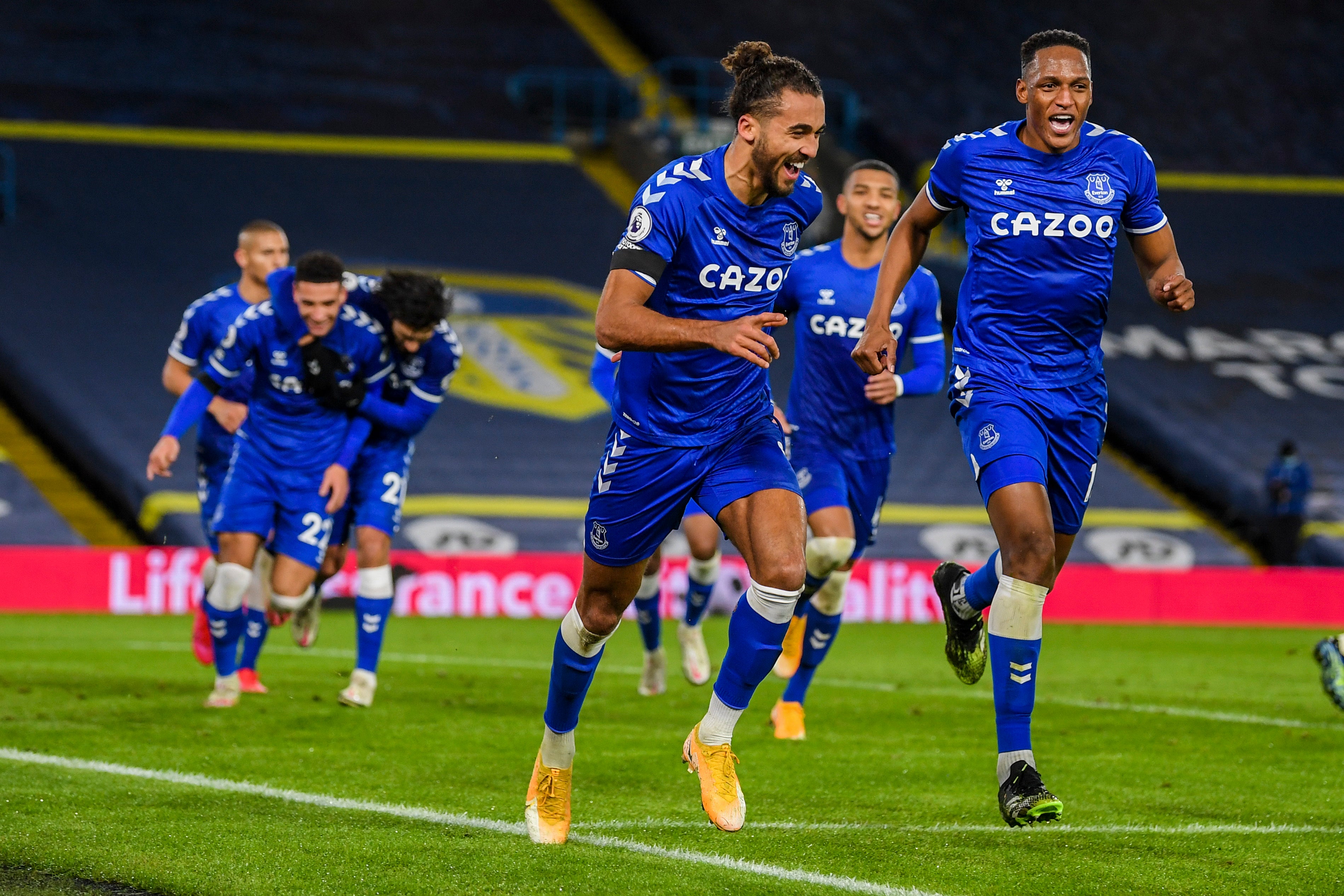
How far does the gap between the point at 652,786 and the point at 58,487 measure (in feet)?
53.2

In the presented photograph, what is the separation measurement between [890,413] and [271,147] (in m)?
19.1

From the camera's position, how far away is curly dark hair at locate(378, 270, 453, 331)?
349 inches

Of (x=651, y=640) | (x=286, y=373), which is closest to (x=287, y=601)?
(x=286, y=373)

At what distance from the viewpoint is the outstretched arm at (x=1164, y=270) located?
18.5 ft

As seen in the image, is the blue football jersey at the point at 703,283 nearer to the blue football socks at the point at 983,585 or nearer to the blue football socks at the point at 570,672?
the blue football socks at the point at 570,672

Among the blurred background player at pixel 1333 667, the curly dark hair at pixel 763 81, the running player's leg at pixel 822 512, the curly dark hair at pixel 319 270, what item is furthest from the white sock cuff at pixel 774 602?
the curly dark hair at pixel 319 270

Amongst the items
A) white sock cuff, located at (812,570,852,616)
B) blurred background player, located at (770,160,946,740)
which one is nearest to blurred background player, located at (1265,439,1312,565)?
blurred background player, located at (770,160,946,740)

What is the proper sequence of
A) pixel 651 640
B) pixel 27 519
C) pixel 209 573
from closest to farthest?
A: 1. pixel 651 640
2. pixel 209 573
3. pixel 27 519

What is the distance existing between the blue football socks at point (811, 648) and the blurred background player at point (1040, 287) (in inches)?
91.0

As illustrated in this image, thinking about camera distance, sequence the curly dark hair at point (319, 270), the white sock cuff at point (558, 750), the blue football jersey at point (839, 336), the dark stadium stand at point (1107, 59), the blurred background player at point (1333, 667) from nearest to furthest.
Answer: the white sock cuff at point (558, 750) → the blurred background player at point (1333, 667) → the blue football jersey at point (839, 336) → the curly dark hair at point (319, 270) → the dark stadium stand at point (1107, 59)

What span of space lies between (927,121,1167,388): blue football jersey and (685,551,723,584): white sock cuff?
3806 mm

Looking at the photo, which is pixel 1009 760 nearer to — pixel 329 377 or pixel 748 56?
pixel 748 56

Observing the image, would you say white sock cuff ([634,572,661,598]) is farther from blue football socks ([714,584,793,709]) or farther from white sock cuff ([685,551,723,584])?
blue football socks ([714,584,793,709])

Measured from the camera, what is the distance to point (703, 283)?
520 cm
